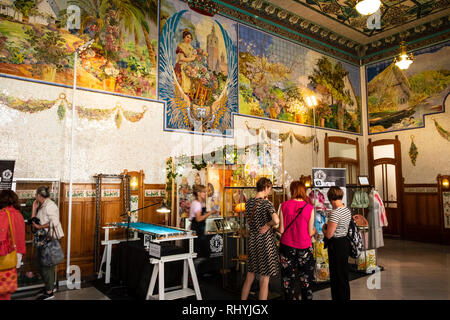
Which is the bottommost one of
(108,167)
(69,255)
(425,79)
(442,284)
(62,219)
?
(442,284)

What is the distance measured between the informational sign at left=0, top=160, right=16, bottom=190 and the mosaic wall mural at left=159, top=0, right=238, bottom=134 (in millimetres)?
3647

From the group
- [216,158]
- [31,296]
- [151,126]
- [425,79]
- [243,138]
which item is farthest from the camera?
[425,79]

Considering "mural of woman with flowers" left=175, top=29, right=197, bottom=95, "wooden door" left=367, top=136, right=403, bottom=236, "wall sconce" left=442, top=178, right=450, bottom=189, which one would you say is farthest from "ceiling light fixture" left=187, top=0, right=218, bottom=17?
"wall sconce" left=442, top=178, right=450, bottom=189

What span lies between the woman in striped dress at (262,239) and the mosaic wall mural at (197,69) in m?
4.49

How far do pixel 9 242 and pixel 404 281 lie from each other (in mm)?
7013

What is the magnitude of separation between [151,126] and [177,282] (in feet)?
12.9

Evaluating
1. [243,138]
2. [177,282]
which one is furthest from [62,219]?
[243,138]

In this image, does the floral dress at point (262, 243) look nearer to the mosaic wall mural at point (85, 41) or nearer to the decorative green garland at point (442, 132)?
the mosaic wall mural at point (85, 41)

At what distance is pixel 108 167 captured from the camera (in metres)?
7.33

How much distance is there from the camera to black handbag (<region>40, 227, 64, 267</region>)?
524cm

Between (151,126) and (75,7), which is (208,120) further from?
(75,7)

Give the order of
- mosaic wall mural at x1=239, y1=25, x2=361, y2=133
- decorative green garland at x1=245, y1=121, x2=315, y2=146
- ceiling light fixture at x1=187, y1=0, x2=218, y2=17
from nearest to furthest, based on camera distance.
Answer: ceiling light fixture at x1=187, y1=0, x2=218, y2=17
decorative green garland at x1=245, y1=121, x2=315, y2=146
mosaic wall mural at x1=239, y1=25, x2=361, y2=133

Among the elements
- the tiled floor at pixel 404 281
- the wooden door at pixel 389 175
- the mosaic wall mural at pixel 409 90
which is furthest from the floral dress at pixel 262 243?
the mosaic wall mural at pixel 409 90

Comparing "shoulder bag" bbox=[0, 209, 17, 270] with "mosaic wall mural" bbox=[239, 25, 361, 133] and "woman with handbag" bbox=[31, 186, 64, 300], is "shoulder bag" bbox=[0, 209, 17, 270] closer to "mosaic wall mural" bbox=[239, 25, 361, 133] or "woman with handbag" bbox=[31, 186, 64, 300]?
"woman with handbag" bbox=[31, 186, 64, 300]
